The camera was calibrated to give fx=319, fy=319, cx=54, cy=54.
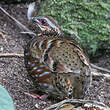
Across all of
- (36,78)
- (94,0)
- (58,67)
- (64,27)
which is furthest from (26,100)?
(94,0)

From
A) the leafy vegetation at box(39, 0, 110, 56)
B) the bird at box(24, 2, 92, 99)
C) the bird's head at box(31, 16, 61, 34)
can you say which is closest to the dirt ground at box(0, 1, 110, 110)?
the bird at box(24, 2, 92, 99)

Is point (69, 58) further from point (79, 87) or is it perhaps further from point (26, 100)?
point (26, 100)

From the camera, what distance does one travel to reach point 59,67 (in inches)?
161

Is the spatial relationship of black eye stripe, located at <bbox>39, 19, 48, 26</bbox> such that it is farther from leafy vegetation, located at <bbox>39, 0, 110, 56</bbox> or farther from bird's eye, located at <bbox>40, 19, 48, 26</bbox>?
leafy vegetation, located at <bbox>39, 0, 110, 56</bbox>

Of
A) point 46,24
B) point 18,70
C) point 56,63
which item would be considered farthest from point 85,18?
point 56,63

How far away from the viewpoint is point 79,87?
4.16m

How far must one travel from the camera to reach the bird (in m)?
4.13

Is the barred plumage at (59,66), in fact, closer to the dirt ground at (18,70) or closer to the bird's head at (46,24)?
the dirt ground at (18,70)

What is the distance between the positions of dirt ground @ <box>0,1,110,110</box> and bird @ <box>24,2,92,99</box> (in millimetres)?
Result: 312

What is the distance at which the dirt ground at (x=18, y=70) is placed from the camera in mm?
4332

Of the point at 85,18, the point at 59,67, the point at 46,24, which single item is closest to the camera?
the point at 59,67

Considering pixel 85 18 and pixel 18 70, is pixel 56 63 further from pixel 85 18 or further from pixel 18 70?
pixel 85 18

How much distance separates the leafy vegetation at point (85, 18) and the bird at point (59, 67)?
1554 mm

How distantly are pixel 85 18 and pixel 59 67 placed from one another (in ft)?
7.11
